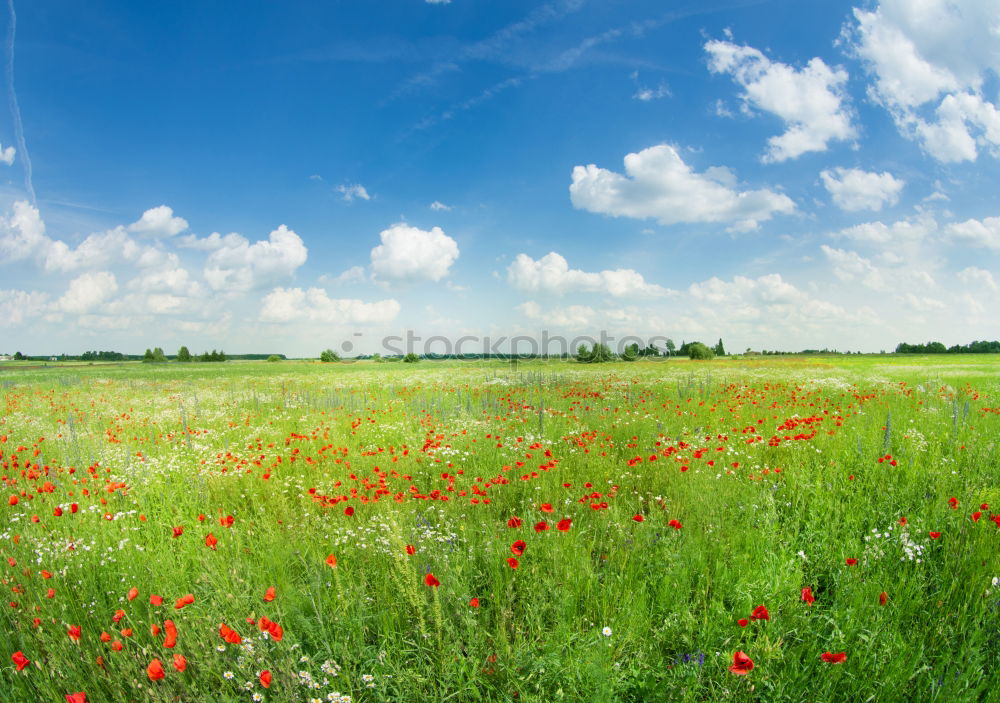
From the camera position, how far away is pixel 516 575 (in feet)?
10.7

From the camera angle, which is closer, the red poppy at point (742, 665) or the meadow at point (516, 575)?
the red poppy at point (742, 665)

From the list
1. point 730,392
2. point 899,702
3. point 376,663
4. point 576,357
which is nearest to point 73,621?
point 376,663

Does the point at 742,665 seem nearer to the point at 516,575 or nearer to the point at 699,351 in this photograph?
the point at 516,575

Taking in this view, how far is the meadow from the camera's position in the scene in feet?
8.19

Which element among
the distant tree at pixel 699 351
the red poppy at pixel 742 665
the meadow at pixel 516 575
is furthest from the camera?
the distant tree at pixel 699 351

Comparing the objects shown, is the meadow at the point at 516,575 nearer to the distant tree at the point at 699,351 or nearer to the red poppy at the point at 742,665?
the red poppy at the point at 742,665

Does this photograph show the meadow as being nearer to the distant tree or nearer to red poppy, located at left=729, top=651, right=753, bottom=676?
red poppy, located at left=729, top=651, right=753, bottom=676

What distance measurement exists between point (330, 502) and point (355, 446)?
2.85m

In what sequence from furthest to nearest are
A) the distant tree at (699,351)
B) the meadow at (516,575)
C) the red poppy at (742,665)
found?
the distant tree at (699,351), the meadow at (516,575), the red poppy at (742,665)

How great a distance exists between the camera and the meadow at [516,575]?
2.50 m

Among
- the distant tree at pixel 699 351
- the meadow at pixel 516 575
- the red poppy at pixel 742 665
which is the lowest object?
the meadow at pixel 516 575

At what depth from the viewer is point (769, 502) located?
14.5ft

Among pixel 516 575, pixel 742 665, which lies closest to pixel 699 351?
pixel 516 575

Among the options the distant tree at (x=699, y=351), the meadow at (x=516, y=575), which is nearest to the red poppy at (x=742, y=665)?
the meadow at (x=516, y=575)
